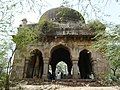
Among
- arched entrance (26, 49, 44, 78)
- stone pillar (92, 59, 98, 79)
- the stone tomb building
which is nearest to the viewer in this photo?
stone pillar (92, 59, 98, 79)

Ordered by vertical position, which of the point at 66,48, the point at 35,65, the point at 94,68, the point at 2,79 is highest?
the point at 66,48

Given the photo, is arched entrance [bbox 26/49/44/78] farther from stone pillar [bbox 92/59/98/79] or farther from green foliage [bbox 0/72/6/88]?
green foliage [bbox 0/72/6/88]

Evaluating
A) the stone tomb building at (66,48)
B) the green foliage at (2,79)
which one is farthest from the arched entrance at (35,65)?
the green foliage at (2,79)

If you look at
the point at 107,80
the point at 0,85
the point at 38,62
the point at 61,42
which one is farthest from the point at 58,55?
the point at 0,85

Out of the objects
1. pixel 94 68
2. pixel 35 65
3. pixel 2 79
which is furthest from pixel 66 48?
pixel 2 79

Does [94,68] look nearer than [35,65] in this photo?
Yes

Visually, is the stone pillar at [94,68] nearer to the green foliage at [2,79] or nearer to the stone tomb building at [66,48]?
the stone tomb building at [66,48]

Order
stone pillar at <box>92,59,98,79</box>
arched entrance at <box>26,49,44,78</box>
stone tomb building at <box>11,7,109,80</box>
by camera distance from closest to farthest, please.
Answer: stone pillar at <box>92,59,98,79</box> → stone tomb building at <box>11,7,109,80</box> → arched entrance at <box>26,49,44,78</box>

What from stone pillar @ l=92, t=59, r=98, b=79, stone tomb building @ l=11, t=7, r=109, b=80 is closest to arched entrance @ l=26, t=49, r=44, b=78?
stone tomb building @ l=11, t=7, r=109, b=80

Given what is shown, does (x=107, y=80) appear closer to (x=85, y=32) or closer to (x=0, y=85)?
(x=85, y=32)

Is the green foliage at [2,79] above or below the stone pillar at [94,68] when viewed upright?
below

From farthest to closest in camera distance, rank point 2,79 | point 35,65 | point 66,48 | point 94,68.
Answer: point 35,65, point 66,48, point 94,68, point 2,79

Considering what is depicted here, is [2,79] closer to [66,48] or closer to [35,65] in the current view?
[66,48]

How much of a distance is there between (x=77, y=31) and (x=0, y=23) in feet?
22.1
